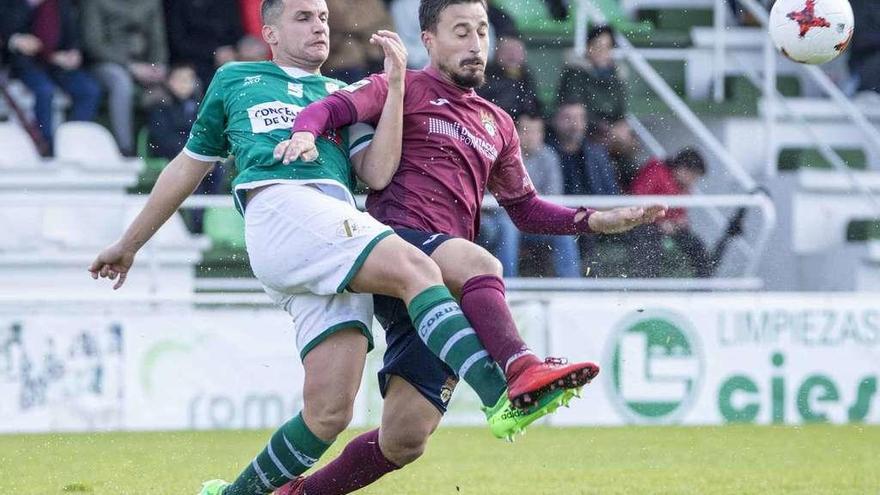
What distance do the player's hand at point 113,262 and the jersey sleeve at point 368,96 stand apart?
1152 millimetres

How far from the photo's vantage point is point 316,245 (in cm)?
572

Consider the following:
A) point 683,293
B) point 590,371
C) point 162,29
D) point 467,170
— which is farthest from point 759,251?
point 590,371

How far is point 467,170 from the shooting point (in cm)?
621

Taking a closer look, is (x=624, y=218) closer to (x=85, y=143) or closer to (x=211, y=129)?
(x=211, y=129)

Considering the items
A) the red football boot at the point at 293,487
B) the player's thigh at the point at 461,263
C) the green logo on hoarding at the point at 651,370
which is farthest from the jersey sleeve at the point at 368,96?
the green logo on hoarding at the point at 651,370

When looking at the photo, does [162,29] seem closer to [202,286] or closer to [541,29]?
[202,286]

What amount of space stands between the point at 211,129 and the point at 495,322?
4.93ft

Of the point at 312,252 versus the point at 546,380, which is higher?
the point at 312,252

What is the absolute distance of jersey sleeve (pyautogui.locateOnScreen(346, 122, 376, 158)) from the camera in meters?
6.16

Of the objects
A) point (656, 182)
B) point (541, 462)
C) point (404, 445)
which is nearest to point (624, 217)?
point (404, 445)

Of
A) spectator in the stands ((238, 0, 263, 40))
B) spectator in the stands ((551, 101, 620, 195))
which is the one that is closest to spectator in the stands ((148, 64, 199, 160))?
spectator in the stands ((238, 0, 263, 40))

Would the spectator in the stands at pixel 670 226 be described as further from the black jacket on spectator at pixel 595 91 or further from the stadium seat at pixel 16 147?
the stadium seat at pixel 16 147

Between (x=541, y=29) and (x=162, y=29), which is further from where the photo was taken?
(x=541, y=29)

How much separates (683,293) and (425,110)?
6903 mm
